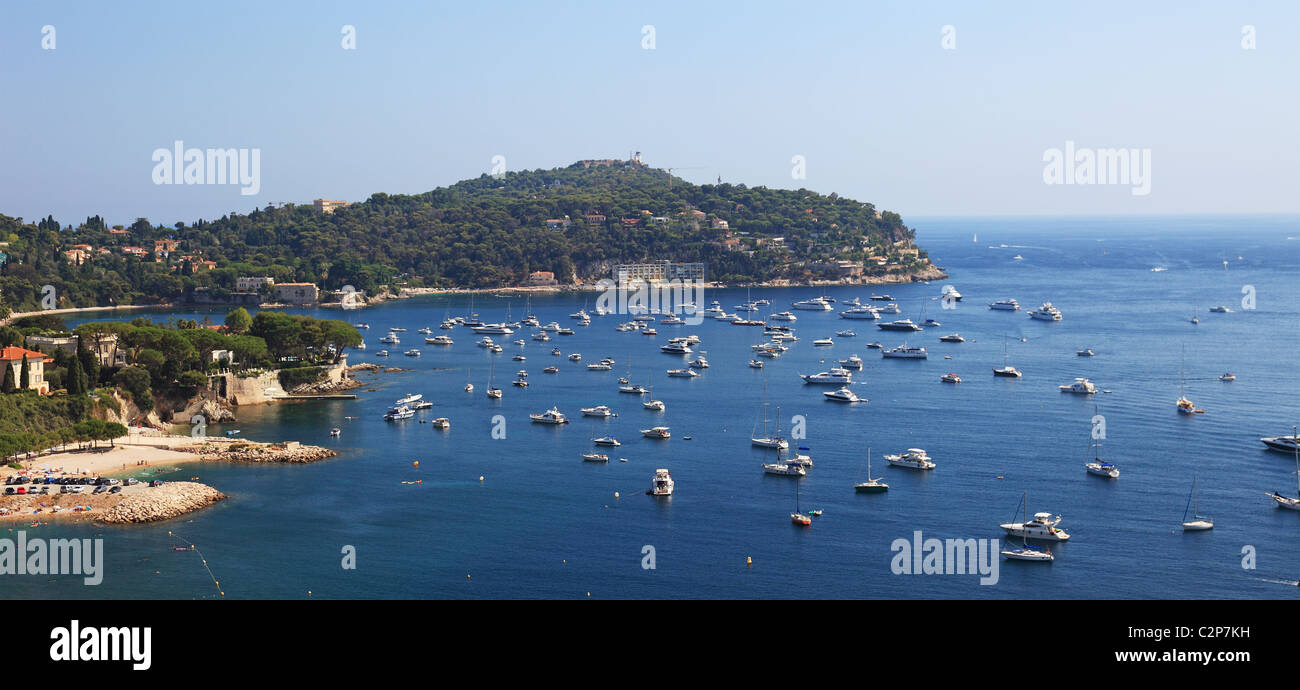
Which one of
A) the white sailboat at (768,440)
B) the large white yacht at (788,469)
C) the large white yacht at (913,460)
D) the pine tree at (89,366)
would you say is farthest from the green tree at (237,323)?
the large white yacht at (913,460)

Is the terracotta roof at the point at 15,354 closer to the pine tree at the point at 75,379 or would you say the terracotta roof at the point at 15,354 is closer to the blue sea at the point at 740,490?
the pine tree at the point at 75,379

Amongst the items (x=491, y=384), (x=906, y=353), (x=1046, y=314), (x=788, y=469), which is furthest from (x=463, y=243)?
(x=788, y=469)

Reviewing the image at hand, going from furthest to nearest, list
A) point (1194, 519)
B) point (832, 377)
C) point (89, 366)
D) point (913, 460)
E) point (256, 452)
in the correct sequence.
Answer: point (832, 377) < point (89, 366) < point (256, 452) < point (913, 460) < point (1194, 519)

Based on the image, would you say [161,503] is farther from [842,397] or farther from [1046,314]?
[1046,314]

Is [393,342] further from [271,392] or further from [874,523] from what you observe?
[874,523]

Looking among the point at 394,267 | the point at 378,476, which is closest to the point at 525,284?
the point at 394,267

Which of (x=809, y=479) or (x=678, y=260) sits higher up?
(x=678, y=260)
